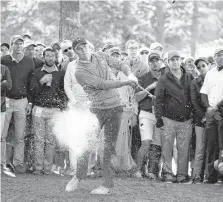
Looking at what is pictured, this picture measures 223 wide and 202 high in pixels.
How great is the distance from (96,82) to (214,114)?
2.51 metres

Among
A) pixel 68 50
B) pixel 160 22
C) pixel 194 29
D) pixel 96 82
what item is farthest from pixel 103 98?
pixel 194 29

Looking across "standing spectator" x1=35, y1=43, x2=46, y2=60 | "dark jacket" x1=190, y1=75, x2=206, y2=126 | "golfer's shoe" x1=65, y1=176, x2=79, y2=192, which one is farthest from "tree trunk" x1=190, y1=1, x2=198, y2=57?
"golfer's shoe" x1=65, y1=176, x2=79, y2=192

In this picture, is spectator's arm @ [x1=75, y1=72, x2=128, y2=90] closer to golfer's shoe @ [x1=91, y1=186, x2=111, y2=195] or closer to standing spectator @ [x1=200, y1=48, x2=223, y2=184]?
golfer's shoe @ [x1=91, y1=186, x2=111, y2=195]

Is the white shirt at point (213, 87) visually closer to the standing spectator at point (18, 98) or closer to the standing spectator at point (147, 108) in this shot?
the standing spectator at point (147, 108)

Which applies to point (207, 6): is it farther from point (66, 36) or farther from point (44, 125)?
point (44, 125)

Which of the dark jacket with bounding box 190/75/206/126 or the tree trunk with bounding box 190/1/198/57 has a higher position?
the tree trunk with bounding box 190/1/198/57

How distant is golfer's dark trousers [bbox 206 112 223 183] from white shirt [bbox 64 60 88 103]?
2.29 metres

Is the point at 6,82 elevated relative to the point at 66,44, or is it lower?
lower

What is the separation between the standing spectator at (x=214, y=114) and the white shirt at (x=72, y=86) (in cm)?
219

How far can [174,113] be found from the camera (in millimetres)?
9219

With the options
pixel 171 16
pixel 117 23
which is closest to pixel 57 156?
pixel 117 23

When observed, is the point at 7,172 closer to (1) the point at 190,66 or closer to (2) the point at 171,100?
(2) the point at 171,100

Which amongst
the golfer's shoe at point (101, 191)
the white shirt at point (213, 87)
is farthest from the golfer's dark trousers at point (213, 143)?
the golfer's shoe at point (101, 191)

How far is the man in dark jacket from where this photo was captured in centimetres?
920
